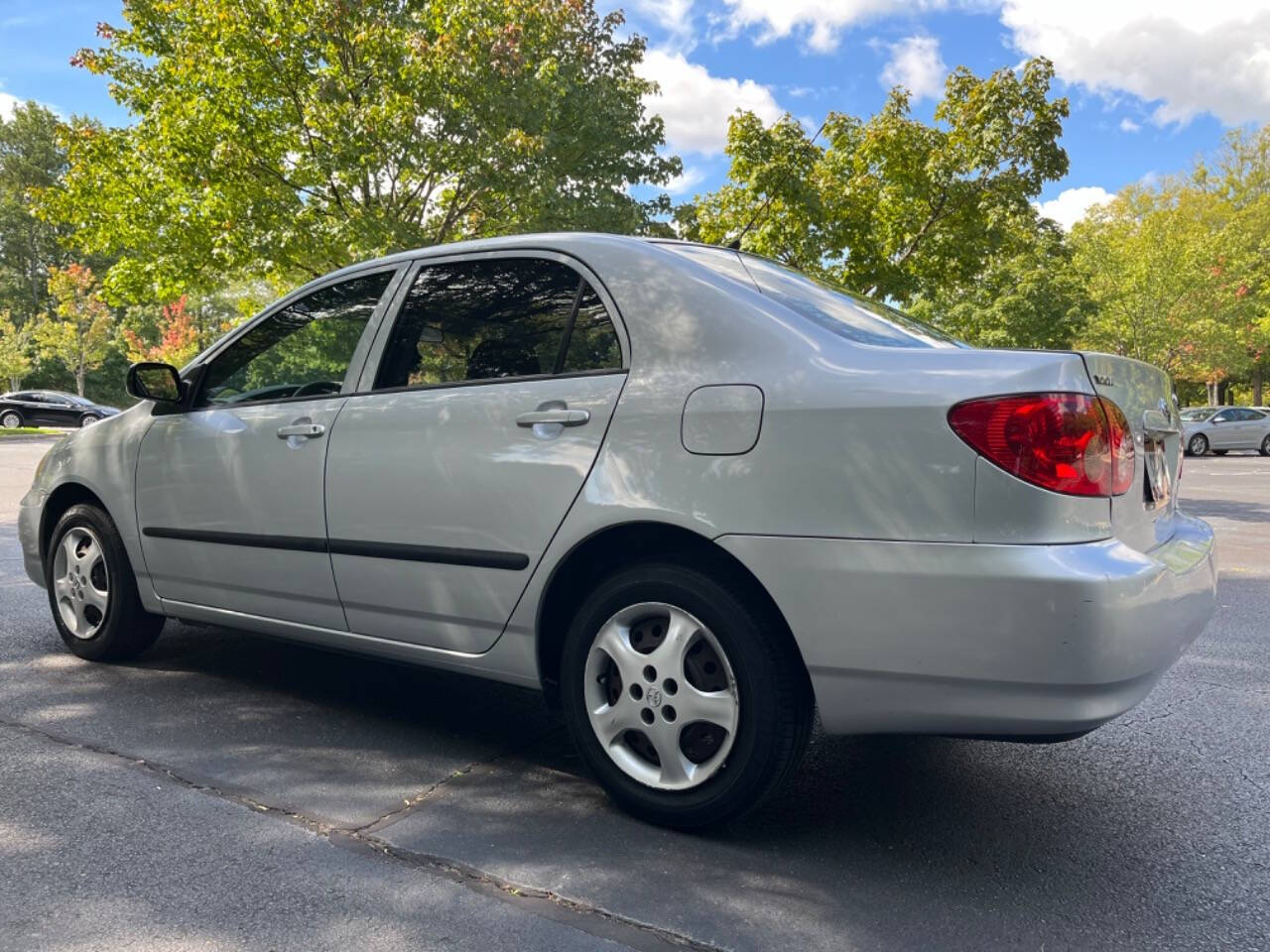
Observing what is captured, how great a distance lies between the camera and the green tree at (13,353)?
44594 mm

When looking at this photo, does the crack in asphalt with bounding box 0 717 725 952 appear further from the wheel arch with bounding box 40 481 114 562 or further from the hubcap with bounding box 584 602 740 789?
the wheel arch with bounding box 40 481 114 562

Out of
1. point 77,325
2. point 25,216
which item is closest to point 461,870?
point 77,325

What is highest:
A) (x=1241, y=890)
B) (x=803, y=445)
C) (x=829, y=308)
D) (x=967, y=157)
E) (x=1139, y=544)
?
(x=967, y=157)

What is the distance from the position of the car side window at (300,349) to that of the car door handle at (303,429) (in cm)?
15

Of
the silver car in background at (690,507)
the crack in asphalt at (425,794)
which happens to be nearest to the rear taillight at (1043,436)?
the silver car in background at (690,507)

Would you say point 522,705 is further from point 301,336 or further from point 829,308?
point 829,308

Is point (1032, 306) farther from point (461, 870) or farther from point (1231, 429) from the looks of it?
point (461, 870)

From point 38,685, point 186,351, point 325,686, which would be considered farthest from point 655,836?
point 186,351

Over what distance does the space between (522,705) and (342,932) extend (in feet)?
5.82

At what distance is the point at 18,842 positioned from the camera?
2617 millimetres

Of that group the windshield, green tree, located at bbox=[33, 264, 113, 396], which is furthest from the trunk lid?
green tree, located at bbox=[33, 264, 113, 396]

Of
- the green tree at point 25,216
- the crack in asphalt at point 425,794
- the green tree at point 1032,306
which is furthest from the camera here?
the green tree at point 25,216

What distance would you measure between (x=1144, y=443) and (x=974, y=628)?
2.60 ft

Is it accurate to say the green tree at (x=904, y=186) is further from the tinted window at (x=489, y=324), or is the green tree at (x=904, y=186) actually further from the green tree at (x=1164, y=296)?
the green tree at (x=1164, y=296)
